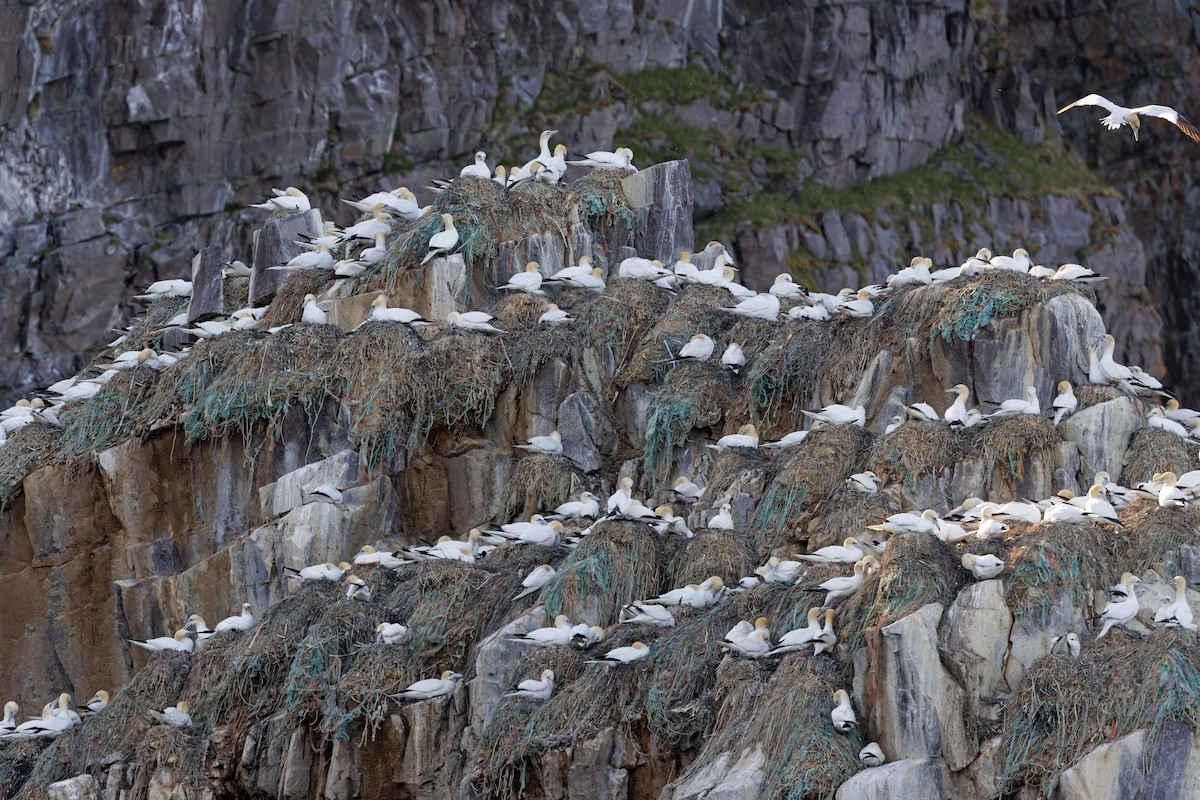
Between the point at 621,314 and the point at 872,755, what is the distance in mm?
7945

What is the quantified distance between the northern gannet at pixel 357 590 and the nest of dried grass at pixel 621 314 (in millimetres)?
4067

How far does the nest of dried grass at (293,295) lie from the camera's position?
24.4 metres

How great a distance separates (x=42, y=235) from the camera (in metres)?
47.6

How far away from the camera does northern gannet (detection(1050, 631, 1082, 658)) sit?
1644 cm

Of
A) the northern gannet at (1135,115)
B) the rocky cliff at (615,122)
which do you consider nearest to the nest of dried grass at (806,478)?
the northern gannet at (1135,115)

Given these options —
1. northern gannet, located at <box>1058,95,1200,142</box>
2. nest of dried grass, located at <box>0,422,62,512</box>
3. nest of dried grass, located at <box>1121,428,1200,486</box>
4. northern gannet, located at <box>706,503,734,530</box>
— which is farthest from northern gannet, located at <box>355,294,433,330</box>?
nest of dried grass, located at <box>1121,428,1200,486</box>

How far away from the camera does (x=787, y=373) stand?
21484 millimetres

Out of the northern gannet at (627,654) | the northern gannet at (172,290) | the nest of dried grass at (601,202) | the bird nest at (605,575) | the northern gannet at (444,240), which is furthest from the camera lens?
the northern gannet at (172,290)

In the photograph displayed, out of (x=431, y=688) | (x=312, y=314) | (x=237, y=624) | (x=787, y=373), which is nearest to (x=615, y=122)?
(x=312, y=314)

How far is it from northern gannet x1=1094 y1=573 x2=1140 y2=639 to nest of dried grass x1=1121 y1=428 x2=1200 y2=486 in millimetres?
2898

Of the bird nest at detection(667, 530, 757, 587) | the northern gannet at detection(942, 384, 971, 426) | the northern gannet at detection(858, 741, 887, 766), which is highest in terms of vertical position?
the northern gannet at detection(942, 384, 971, 426)

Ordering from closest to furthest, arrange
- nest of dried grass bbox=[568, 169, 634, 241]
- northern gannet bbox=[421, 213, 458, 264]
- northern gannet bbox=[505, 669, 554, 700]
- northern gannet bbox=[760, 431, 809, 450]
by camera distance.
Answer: northern gannet bbox=[505, 669, 554, 700] < northern gannet bbox=[760, 431, 809, 450] < northern gannet bbox=[421, 213, 458, 264] < nest of dried grass bbox=[568, 169, 634, 241]

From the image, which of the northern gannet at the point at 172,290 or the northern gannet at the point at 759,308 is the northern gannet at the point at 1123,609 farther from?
the northern gannet at the point at 172,290

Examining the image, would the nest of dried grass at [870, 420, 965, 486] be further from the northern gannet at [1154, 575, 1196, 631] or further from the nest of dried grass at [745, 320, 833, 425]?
the northern gannet at [1154, 575, 1196, 631]
